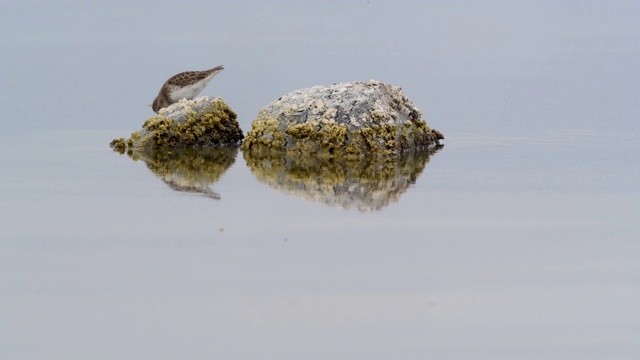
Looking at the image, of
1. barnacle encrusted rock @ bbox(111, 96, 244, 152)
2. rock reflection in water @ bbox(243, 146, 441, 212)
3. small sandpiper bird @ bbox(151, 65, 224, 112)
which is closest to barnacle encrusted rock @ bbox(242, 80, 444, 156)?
rock reflection in water @ bbox(243, 146, 441, 212)

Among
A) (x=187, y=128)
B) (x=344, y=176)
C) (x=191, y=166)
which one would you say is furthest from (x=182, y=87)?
(x=344, y=176)

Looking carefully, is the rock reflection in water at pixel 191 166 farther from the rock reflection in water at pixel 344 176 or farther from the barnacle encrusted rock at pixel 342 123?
the barnacle encrusted rock at pixel 342 123

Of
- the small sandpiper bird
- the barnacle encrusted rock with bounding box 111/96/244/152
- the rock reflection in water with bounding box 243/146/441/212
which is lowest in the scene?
the rock reflection in water with bounding box 243/146/441/212

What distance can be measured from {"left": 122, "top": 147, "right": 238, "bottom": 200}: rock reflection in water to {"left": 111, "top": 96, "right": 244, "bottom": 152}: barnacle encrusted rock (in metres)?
0.32

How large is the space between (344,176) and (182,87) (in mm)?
4566

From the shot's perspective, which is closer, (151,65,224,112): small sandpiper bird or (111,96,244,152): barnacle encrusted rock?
(111,96,244,152): barnacle encrusted rock

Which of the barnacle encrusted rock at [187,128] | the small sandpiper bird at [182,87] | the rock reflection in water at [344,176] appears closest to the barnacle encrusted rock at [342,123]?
the rock reflection in water at [344,176]

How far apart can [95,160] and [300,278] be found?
7348 mm

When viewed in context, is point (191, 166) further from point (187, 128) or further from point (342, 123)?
point (342, 123)

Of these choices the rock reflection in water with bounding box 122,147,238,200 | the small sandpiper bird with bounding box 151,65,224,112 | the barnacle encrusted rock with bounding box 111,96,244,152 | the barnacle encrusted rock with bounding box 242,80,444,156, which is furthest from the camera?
the small sandpiper bird with bounding box 151,65,224,112

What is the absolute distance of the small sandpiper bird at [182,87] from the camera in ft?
63.1

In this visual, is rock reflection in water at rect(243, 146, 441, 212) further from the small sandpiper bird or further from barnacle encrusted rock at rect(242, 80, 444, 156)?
the small sandpiper bird

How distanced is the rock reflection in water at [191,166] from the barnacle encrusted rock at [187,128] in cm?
32

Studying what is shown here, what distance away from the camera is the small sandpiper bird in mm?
19234
